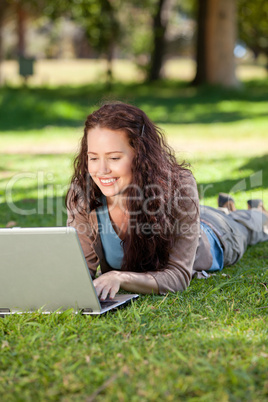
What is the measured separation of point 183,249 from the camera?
10.6 feet

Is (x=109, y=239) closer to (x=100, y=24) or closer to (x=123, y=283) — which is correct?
(x=123, y=283)

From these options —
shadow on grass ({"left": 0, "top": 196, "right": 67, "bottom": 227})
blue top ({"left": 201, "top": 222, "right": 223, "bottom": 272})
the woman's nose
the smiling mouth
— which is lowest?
shadow on grass ({"left": 0, "top": 196, "right": 67, "bottom": 227})

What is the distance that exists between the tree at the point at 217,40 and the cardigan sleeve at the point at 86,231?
1585 centimetres

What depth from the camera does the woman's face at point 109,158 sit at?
3.05 meters

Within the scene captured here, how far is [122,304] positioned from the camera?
2967 millimetres

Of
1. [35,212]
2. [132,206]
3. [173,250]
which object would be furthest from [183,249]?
[35,212]

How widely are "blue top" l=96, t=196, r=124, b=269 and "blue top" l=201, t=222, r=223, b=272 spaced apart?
716 mm

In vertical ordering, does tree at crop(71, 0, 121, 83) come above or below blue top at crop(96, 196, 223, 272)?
above

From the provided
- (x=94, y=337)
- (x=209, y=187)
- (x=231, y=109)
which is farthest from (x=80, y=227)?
(x=231, y=109)

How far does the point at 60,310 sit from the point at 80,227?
65cm

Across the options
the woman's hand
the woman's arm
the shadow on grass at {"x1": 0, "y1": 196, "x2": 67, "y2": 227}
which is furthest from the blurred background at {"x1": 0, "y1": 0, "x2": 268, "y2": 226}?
the woman's hand

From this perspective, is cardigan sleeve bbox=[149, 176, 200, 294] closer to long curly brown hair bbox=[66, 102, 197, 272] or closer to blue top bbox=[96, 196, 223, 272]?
long curly brown hair bbox=[66, 102, 197, 272]

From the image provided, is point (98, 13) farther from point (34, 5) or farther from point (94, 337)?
point (94, 337)

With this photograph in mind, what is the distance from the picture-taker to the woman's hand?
9.59 ft
